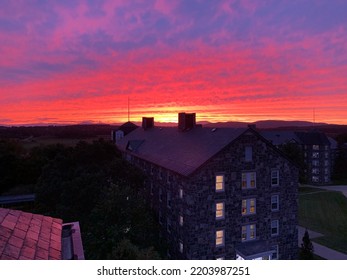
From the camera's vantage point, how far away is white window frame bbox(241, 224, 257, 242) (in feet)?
83.3

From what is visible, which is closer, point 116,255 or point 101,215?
point 116,255

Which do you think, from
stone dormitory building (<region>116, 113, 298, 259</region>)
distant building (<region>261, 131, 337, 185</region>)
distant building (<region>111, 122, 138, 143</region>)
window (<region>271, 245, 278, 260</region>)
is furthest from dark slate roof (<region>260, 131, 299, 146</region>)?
window (<region>271, 245, 278, 260</region>)

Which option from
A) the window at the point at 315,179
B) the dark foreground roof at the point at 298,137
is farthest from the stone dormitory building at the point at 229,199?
the window at the point at 315,179

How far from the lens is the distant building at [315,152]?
73750 mm

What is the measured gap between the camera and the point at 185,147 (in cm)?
3034

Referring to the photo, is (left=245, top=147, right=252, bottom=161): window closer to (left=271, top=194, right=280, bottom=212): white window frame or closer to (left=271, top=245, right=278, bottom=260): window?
(left=271, top=194, right=280, bottom=212): white window frame

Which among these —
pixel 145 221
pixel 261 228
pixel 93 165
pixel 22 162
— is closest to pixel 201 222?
pixel 145 221

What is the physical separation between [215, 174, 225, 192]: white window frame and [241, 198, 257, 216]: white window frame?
8.69 ft

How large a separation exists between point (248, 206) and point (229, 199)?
7.83 feet

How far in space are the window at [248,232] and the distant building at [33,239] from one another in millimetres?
18363

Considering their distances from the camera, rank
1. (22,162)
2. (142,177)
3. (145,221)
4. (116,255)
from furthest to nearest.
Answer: (22,162), (142,177), (145,221), (116,255)

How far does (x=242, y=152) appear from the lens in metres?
25.5

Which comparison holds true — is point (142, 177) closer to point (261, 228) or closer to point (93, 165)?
point (93, 165)
